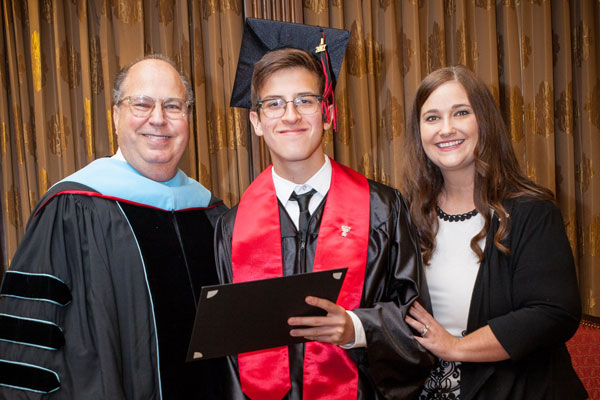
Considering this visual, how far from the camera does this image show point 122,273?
5.76 feet

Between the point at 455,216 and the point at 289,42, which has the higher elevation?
the point at 289,42

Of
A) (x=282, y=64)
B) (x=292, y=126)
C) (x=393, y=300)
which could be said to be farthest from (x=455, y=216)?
(x=282, y=64)

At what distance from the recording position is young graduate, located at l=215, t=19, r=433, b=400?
1.68 m

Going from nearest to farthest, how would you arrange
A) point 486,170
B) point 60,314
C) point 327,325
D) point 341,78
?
point 327,325
point 60,314
point 486,170
point 341,78

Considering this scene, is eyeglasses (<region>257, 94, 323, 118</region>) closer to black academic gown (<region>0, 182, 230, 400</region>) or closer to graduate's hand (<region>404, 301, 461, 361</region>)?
black academic gown (<region>0, 182, 230, 400</region>)

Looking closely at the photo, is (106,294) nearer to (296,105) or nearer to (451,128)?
(296,105)

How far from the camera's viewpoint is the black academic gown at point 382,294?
1.64m

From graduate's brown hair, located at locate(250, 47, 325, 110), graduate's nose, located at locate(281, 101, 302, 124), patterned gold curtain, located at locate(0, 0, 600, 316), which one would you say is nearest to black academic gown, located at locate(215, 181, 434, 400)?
graduate's nose, located at locate(281, 101, 302, 124)

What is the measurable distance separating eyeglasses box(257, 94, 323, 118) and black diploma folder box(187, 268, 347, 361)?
0.71 m

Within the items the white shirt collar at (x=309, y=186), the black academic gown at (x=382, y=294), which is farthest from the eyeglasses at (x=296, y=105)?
the black academic gown at (x=382, y=294)

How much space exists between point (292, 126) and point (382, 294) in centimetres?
74

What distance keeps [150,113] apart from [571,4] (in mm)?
3636

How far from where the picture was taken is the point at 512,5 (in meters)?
3.65

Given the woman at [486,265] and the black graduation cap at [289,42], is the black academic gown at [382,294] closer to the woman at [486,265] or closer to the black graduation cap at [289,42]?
the woman at [486,265]
